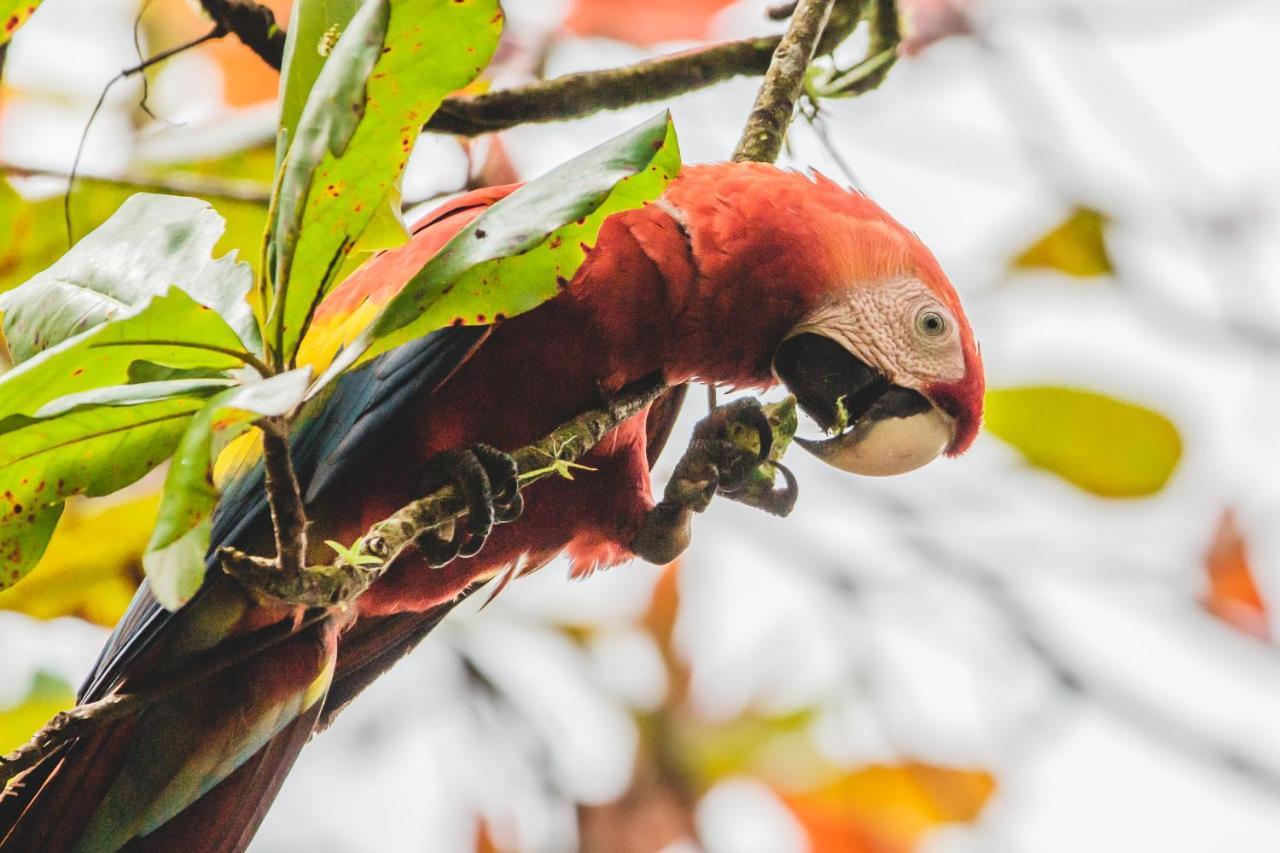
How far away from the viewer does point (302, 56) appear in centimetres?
87

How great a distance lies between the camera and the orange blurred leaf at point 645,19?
76.4 inches

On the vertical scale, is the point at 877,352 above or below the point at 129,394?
below

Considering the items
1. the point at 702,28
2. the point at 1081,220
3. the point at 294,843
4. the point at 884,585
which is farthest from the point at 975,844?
the point at 294,843

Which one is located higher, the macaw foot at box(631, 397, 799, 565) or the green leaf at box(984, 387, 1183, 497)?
the macaw foot at box(631, 397, 799, 565)

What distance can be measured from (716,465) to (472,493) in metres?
0.38

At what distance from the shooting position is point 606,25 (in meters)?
2.00

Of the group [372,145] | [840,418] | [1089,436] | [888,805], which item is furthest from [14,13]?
[888,805]

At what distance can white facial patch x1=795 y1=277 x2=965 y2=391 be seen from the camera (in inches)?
58.9

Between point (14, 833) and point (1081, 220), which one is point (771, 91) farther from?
point (14, 833)

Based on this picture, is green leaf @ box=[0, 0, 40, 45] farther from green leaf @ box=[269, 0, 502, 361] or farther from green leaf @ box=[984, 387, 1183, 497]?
green leaf @ box=[984, 387, 1183, 497]

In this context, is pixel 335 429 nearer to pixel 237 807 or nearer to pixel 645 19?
pixel 237 807

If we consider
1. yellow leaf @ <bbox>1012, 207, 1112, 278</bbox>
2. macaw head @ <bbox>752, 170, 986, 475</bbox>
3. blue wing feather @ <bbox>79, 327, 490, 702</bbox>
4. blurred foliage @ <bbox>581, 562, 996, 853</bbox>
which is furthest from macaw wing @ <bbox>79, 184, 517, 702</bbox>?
yellow leaf @ <bbox>1012, 207, 1112, 278</bbox>

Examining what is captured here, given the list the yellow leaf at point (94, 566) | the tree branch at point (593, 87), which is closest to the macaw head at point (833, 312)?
the tree branch at point (593, 87)

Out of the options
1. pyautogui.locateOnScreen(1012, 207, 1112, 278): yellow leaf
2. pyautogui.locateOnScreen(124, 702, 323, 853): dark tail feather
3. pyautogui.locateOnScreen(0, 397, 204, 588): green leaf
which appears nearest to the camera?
pyautogui.locateOnScreen(0, 397, 204, 588): green leaf
